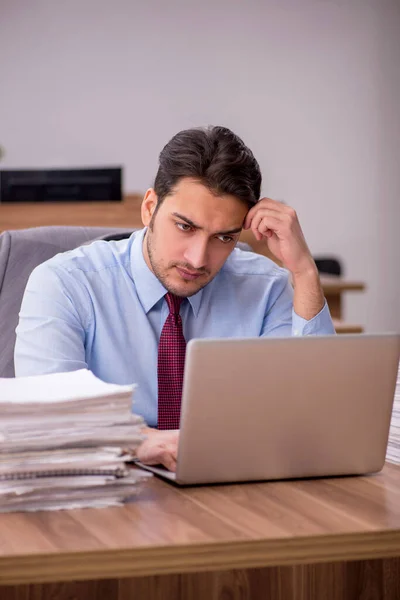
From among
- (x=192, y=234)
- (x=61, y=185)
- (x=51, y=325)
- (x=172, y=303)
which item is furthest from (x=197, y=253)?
(x=61, y=185)

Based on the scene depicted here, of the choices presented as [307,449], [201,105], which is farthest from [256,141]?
[307,449]

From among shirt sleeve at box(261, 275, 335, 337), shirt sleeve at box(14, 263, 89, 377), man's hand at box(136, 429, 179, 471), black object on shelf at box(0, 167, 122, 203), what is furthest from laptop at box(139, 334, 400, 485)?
black object on shelf at box(0, 167, 122, 203)

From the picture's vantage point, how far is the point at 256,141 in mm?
6465

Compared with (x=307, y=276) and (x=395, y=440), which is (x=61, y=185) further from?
(x=395, y=440)

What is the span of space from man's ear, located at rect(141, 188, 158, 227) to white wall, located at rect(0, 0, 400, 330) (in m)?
4.45

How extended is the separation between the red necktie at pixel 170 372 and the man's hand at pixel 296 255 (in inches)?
9.3

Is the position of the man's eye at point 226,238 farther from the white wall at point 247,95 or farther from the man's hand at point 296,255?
the white wall at point 247,95

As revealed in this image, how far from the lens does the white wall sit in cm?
614

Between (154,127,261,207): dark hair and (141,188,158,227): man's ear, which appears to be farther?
(141,188,158,227): man's ear

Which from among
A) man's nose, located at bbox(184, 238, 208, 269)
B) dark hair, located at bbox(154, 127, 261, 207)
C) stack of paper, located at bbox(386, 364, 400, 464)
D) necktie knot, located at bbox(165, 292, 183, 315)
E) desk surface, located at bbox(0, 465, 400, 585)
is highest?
dark hair, located at bbox(154, 127, 261, 207)

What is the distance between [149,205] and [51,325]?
35 centimetres

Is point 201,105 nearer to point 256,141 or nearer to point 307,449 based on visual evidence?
point 256,141

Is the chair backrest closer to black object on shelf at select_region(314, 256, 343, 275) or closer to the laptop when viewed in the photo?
the laptop

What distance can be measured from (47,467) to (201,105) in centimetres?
552
